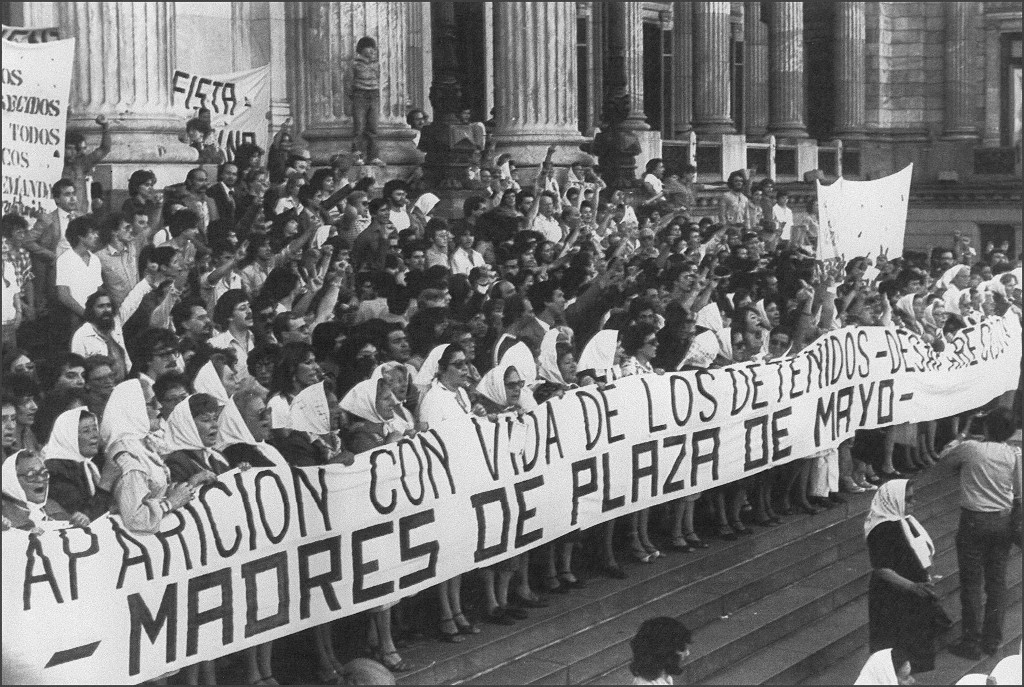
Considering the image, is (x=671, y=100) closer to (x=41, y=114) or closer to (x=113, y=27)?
(x=113, y=27)

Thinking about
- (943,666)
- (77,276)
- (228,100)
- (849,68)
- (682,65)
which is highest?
(849,68)

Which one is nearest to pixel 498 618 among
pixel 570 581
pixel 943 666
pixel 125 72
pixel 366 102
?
pixel 570 581

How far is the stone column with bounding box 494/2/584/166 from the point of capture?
62.7 feet

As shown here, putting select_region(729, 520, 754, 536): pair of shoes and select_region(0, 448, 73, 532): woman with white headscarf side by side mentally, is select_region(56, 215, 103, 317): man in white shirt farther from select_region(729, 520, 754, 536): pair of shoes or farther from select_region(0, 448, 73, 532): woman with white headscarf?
select_region(729, 520, 754, 536): pair of shoes

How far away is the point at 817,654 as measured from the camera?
10953 mm

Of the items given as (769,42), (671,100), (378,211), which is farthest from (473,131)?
(769,42)

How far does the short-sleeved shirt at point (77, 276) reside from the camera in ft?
33.2

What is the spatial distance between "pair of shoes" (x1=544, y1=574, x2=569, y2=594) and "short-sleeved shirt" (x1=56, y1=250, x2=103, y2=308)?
11.5 feet

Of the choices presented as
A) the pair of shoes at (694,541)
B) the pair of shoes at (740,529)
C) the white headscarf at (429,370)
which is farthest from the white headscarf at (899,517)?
the pair of shoes at (740,529)

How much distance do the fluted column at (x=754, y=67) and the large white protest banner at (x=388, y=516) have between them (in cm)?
1916

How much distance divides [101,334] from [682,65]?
22.1m

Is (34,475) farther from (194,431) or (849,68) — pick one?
(849,68)

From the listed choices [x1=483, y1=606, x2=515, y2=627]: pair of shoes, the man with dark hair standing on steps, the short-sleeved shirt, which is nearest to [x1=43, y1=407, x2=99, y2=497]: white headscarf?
the short-sleeved shirt

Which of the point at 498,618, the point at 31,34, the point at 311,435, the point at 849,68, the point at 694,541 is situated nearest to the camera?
the point at 311,435
